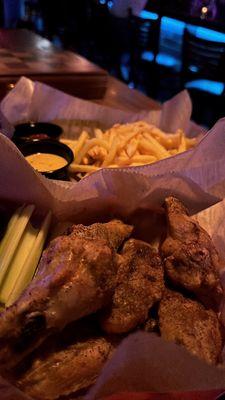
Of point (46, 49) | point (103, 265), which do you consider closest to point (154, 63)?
point (46, 49)

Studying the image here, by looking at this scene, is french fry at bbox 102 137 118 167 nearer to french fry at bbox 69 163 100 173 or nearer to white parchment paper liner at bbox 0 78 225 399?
french fry at bbox 69 163 100 173

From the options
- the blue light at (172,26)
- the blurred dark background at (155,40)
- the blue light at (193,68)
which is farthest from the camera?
the blue light at (172,26)

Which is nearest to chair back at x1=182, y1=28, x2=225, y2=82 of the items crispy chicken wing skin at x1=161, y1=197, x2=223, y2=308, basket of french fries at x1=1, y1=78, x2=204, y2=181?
basket of french fries at x1=1, y1=78, x2=204, y2=181

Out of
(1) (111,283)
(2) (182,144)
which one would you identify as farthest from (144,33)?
(1) (111,283)

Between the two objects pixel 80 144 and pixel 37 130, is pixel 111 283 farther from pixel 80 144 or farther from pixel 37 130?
pixel 37 130

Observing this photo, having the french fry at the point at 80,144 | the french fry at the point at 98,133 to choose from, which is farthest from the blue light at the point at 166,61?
the french fry at the point at 80,144

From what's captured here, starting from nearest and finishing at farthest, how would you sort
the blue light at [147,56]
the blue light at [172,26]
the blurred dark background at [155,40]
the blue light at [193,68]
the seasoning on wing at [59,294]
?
the seasoning on wing at [59,294] → the blurred dark background at [155,40] → the blue light at [193,68] → the blue light at [147,56] → the blue light at [172,26]

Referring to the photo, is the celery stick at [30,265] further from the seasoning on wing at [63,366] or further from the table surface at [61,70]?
the table surface at [61,70]
